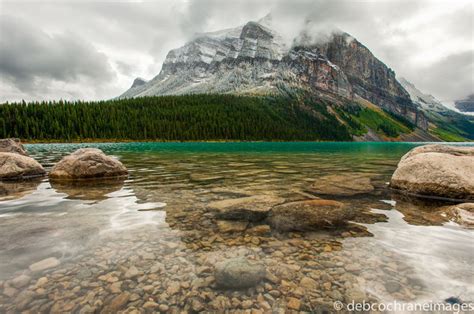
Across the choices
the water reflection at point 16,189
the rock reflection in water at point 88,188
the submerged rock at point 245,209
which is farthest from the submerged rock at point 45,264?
the water reflection at point 16,189

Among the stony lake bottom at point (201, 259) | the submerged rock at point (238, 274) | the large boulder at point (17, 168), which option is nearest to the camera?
the stony lake bottom at point (201, 259)

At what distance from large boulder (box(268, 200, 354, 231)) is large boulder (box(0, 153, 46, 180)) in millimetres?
17777

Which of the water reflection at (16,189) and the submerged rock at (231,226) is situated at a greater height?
the water reflection at (16,189)

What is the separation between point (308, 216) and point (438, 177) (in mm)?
7863

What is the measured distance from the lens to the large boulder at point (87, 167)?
53.3 ft

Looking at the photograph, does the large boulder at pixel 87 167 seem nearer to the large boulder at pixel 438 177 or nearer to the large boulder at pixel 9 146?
the large boulder at pixel 9 146

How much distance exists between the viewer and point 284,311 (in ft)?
13.7

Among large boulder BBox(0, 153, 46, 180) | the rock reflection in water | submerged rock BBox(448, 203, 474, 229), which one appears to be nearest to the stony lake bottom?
submerged rock BBox(448, 203, 474, 229)

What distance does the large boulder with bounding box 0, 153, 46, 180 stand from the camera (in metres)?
16.6

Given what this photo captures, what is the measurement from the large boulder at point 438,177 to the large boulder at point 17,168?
23.0 m

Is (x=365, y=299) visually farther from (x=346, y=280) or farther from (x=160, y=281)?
(x=160, y=281)

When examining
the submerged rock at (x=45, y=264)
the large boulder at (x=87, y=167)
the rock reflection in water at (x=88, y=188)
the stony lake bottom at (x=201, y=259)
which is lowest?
the stony lake bottom at (x=201, y=259)

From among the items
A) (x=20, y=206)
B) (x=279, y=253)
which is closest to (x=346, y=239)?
(x=279, y=253)

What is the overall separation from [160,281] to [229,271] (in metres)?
1.35
